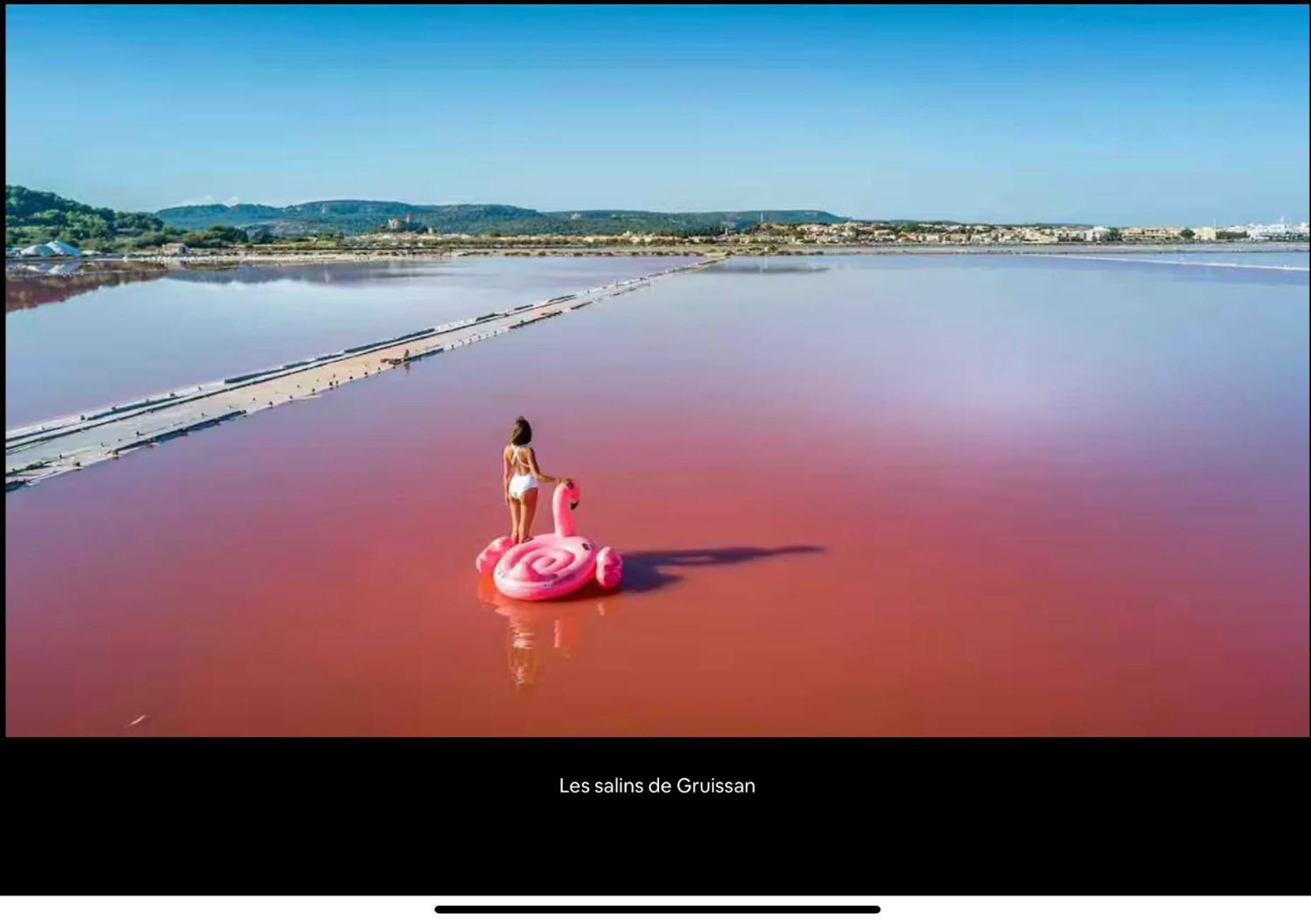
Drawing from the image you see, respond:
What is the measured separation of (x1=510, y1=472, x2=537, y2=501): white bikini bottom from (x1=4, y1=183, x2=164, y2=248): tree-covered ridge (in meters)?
14.2

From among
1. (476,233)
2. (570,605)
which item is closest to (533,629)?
(570,605)

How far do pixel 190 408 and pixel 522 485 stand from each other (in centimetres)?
970

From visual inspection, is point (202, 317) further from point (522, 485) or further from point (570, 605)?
point (570, 605)

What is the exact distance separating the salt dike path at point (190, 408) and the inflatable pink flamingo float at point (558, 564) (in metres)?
3.73

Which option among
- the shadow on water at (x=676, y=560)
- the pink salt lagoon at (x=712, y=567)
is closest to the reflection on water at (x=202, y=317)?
the pink salt lagoon at (x=712, y=567)

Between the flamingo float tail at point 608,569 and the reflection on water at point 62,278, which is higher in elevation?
the reflection on water at point 62,278

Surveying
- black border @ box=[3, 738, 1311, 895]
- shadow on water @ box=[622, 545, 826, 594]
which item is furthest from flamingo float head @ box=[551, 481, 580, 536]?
black border @ box=[3, 738, 1311, 895]

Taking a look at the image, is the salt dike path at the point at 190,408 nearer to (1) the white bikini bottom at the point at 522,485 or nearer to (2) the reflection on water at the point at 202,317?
(2) the reflection on water at the point at 202,317

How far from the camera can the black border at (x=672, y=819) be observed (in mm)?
3199

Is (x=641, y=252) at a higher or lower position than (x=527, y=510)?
higher

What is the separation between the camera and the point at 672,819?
3.28 meters

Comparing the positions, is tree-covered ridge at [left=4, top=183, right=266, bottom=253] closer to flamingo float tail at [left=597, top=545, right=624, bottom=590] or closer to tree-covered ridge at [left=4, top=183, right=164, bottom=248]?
tree-covered ridge at [left=4, top=183, right=164, bottom=248]

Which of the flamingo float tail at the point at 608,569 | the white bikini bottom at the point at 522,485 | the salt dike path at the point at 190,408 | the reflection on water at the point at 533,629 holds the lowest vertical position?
the reflection on water at the point at 533,629
